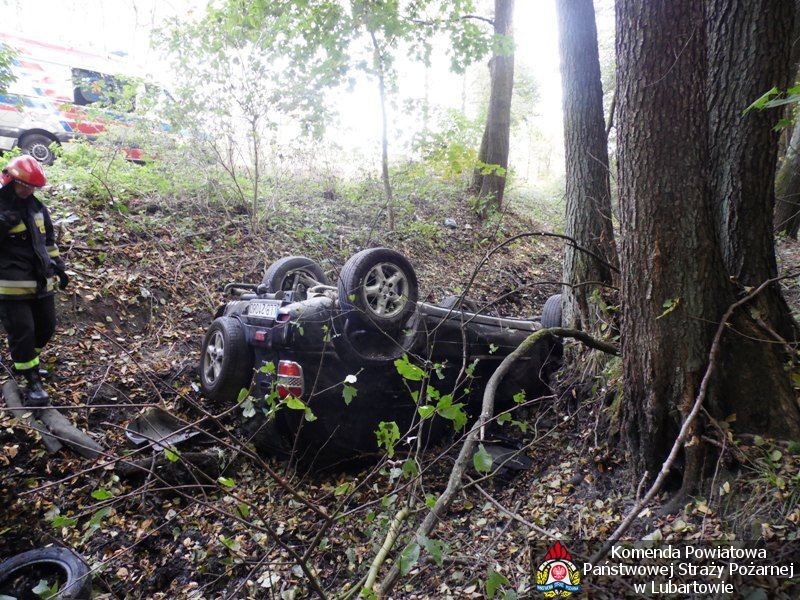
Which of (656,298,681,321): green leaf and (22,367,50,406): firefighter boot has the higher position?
(656,298,681,321): green leaf

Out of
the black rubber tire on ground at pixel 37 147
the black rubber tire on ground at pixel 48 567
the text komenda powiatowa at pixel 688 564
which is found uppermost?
the black rubber tire on ground at pixel 37 147

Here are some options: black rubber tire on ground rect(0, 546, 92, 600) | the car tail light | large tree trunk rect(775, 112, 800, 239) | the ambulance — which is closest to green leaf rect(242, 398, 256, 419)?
the car tail light

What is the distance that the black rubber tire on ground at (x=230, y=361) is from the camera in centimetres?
392

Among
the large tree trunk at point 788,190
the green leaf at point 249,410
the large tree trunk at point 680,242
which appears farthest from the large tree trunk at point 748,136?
the large tree trunk at point 788,190

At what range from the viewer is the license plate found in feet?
12.5

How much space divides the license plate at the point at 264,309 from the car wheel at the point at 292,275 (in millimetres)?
1080

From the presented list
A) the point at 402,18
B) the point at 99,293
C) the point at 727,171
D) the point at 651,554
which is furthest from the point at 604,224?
the point at 99,293

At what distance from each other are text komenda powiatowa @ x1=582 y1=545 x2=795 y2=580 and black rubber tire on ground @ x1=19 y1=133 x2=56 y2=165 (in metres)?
10.5

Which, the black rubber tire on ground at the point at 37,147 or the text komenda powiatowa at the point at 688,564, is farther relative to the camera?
the black rubber tire on ground at the point at 37,147

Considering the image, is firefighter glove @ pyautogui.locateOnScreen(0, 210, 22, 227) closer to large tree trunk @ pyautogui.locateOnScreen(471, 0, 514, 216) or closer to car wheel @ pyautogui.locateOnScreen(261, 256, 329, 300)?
car wheel @ pyautogui.locateOnScreen(261, 256, 329, 300)

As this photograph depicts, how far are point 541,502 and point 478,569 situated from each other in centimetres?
68

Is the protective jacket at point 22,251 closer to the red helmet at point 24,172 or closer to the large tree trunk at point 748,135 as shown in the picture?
the red helmet at point 24,172

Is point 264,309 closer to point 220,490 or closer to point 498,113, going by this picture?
point 220,490

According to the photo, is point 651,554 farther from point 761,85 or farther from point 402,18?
point 402,18
